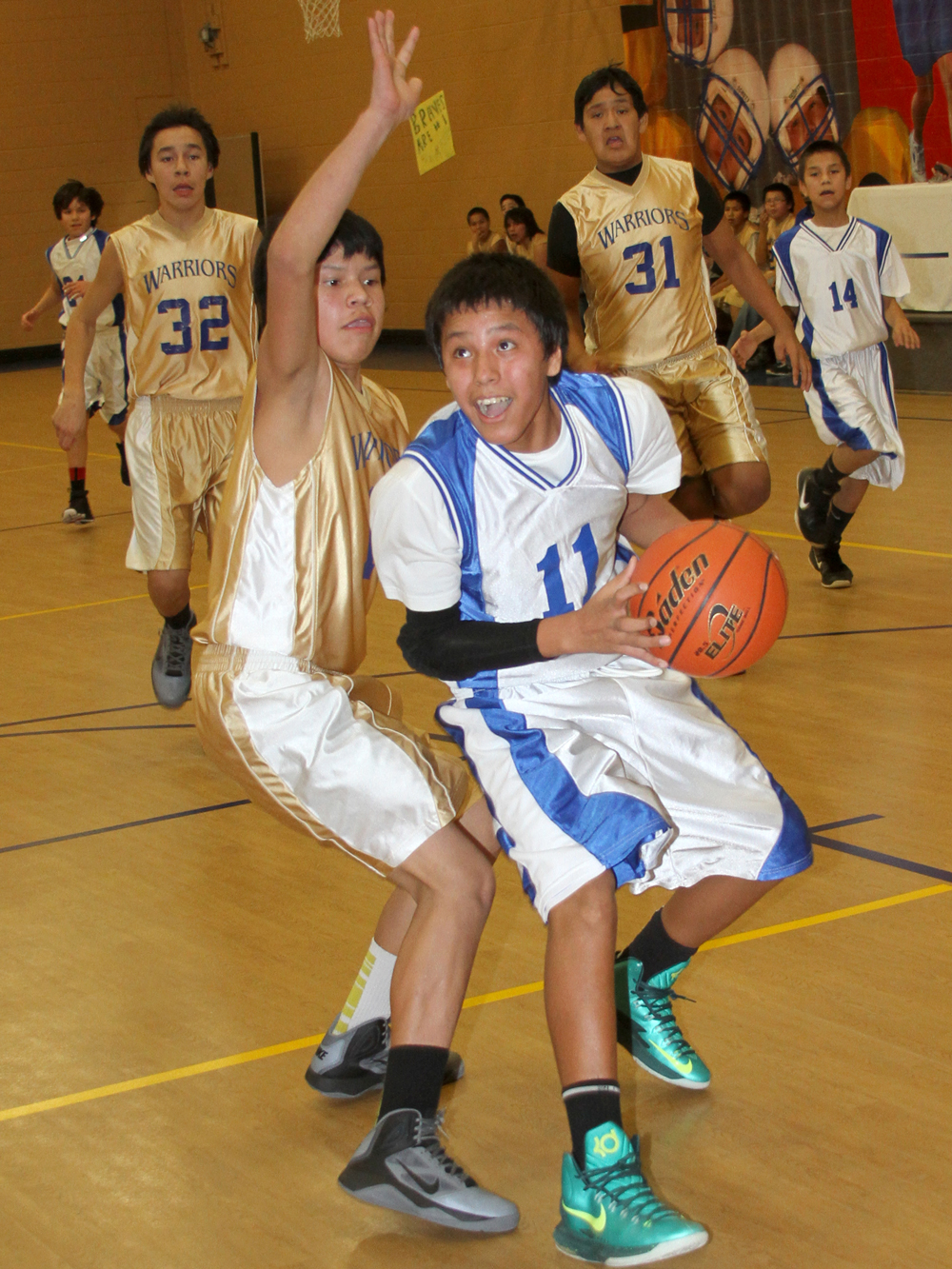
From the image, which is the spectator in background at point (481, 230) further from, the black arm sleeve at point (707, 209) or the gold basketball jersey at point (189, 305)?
the gold basketball jersey at point (189, 305)

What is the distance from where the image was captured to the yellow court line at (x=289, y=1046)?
234 centimetres

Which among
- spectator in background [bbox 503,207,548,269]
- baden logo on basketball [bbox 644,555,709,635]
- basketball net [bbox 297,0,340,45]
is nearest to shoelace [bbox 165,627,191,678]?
baden logo on basketball [bbox 644,555,709,635]

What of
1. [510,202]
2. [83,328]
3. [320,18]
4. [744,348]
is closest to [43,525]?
[83,328]

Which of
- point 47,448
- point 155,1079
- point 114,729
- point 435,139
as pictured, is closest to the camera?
point 155,1079

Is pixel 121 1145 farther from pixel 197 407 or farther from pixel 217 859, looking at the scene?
pixel 197 407

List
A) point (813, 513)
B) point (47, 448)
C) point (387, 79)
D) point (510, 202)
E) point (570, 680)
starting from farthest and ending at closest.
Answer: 1. point (510, 202)
2. point (47, 448)
3. point (813, 513)
4. point (570, 680)
5. point (387, 79)

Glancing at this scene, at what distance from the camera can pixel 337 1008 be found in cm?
262

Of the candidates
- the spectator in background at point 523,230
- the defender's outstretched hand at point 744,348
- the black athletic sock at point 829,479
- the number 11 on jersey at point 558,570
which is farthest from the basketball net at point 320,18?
the number 11 on jersey at point 558,570

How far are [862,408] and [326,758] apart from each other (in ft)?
13.5

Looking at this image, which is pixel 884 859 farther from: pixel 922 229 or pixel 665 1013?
pixel 922 229

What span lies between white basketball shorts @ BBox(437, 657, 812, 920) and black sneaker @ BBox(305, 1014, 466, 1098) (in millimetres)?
480

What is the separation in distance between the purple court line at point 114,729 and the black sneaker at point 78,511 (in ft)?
12.5

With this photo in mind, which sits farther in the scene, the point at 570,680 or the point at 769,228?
the point at 769,228

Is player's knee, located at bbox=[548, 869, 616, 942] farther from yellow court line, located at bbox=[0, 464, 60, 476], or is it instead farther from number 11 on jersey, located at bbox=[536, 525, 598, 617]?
yellow court line, located at bbox=[0, 464, 60, 476]
